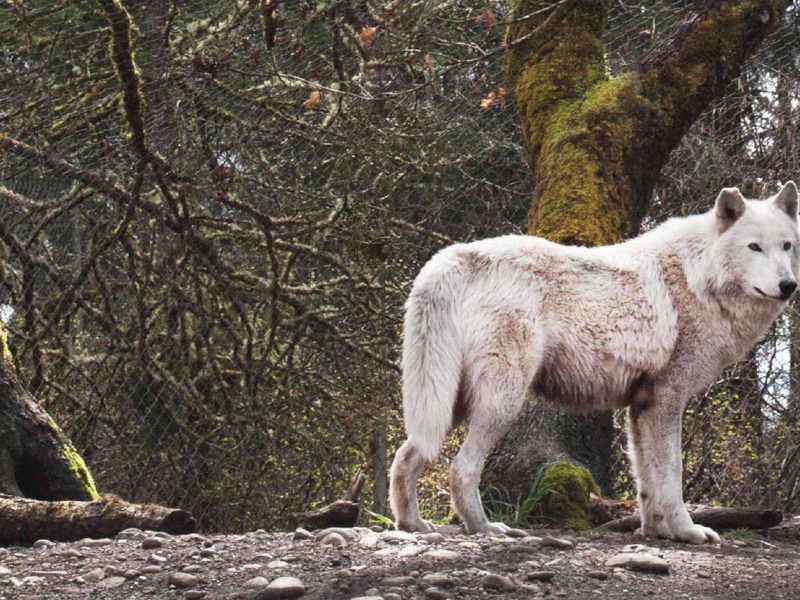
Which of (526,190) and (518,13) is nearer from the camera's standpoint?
(518,13)

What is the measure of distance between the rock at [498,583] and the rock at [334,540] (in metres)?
0.79

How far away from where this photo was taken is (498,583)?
3242 mm

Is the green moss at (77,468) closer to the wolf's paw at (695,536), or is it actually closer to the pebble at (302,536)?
the pebble at (302,536)

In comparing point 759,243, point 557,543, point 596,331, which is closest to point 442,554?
point 557,543

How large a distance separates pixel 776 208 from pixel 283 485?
4.73m

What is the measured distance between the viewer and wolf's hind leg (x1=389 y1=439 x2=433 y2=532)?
4.47 meters

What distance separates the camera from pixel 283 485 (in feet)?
27.1

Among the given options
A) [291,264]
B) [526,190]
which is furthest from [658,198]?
[291,264]

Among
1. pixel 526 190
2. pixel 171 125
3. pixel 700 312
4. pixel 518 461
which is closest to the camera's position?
pixel 700 312

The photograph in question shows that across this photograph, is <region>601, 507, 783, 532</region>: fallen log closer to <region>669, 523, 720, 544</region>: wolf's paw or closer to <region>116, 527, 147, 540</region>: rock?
<region>669, 523, 720, 544</region>: wolf's paw

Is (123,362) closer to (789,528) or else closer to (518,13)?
(518,13)

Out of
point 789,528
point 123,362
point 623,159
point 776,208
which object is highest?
point 623,159

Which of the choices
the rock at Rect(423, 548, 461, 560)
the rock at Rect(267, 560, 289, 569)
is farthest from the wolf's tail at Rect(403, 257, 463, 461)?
the rock at Rect(267, 560, 289, 569)

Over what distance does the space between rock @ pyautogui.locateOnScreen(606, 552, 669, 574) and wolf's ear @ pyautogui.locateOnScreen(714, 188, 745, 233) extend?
2044mm
